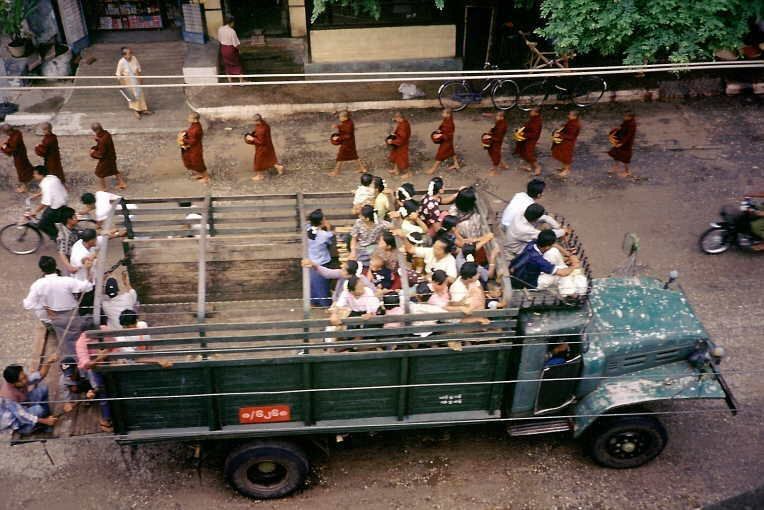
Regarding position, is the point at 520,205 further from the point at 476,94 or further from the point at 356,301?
the point at 476,94

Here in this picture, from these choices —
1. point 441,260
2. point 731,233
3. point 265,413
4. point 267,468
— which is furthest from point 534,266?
point 731,233

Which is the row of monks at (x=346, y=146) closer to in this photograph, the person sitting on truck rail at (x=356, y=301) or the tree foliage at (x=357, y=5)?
the tree foliage at (x=357, y=5)

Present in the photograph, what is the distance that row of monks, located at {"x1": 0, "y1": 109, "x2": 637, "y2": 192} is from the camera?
1270 centimetres

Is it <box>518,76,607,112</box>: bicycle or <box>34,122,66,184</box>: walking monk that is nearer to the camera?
<box>34,122,66,184</box>: walking monk

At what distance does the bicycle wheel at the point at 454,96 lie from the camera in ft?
52.1

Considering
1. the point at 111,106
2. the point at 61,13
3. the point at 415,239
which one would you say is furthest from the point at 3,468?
the point at 61,13

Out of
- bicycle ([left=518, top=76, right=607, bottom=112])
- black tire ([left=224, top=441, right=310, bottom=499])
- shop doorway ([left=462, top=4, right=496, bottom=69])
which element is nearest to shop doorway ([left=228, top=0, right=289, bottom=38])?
shop doorway ([left=462, top=4, right=496, bottom=69])

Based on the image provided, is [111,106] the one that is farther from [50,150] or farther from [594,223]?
[594,223]

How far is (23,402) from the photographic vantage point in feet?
24.3

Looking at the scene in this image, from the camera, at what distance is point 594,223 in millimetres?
12500

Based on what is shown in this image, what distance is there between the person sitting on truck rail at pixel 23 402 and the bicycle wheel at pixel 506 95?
36.4 feet

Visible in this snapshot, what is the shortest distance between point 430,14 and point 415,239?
9.38 meters

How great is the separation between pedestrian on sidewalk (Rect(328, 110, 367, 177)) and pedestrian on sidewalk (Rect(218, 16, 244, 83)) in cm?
418

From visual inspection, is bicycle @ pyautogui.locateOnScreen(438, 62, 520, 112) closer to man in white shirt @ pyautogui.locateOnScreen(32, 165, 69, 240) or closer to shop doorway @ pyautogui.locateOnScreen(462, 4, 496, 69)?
shop doorway @ pyautogui.locateOnScreen(462, 4, 496, 69)
